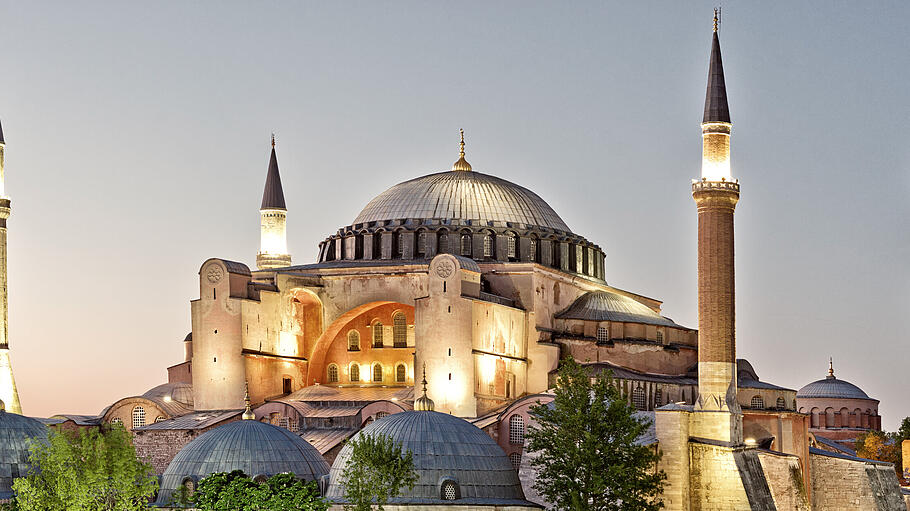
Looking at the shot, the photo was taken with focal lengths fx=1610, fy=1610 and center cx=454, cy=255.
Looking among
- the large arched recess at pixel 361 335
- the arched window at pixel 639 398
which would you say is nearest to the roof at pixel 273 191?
the large arched recess at pixel 361 335

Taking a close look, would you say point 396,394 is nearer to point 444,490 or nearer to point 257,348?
point 257,348

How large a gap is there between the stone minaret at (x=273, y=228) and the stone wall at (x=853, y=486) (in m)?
22.0

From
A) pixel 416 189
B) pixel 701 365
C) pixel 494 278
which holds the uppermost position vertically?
pixel 416 189

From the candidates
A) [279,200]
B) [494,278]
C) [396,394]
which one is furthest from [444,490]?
[279,200]

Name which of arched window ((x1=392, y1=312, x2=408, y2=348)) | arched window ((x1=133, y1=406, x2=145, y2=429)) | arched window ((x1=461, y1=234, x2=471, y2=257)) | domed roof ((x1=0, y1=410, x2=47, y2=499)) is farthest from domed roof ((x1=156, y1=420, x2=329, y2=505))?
arched window ((x1=461, y1=234, x2=471, y2=257))

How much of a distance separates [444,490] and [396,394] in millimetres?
11916

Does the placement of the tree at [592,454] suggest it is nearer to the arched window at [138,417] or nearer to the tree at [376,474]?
the tree at [376,474]

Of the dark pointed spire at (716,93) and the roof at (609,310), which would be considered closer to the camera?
the dark pointed spire at (716,93)

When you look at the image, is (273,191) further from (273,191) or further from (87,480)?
(87,480)

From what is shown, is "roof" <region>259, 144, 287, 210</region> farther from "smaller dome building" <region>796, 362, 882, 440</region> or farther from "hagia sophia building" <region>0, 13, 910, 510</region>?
"smaller dome building" <region>796, 362, 882, 440</region>

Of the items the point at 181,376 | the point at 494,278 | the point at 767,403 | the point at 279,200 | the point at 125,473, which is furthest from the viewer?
the point at 279,200

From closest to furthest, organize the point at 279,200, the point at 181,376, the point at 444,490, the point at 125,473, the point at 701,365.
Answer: the point at 125,473
the point at 444,490
the point at 701,365
the point at 181,376
the point at 279,200

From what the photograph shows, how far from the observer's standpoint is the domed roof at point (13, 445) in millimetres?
39000

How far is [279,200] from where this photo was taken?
201 feet
